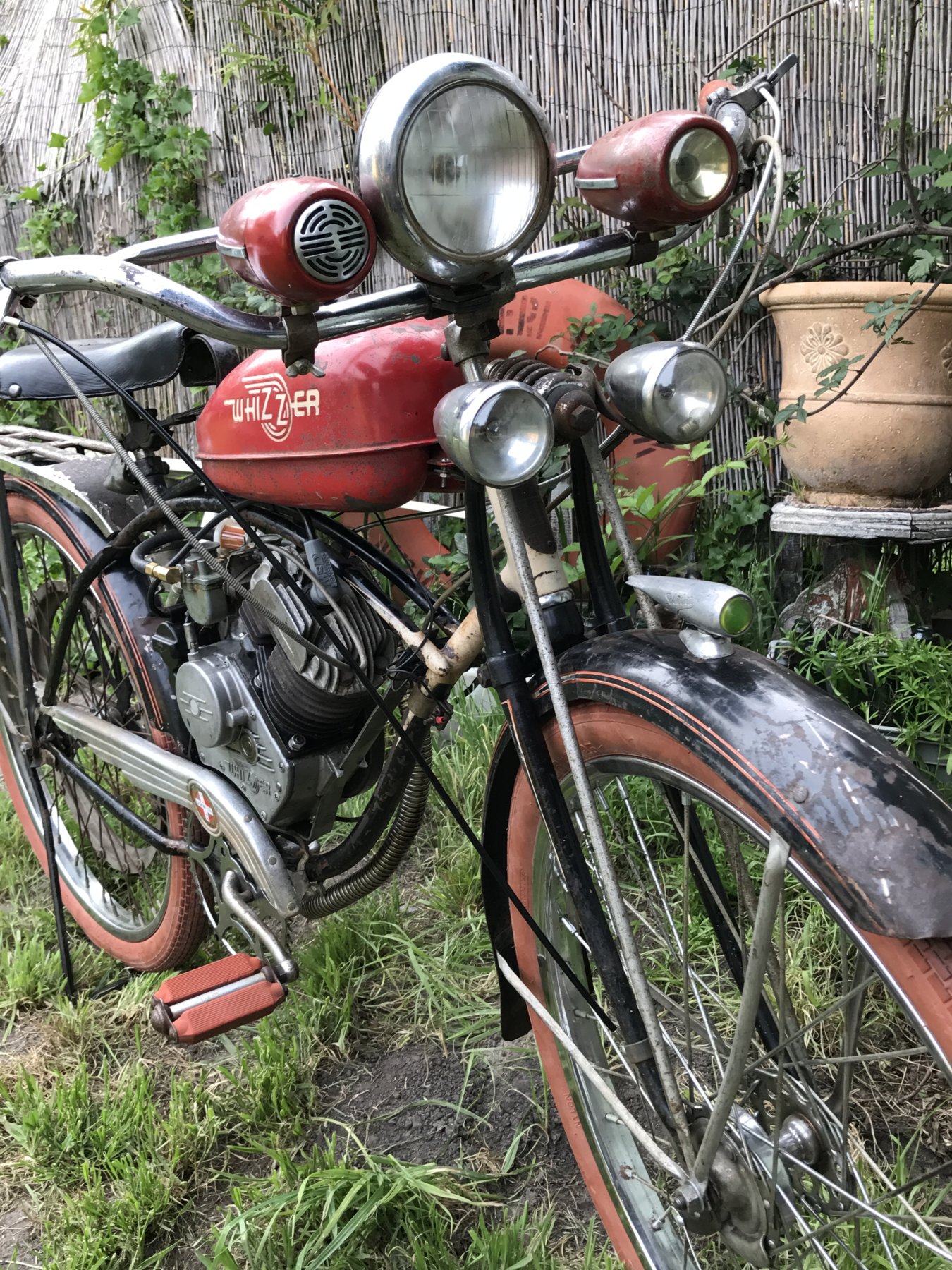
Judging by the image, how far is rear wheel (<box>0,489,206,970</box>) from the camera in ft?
6.16

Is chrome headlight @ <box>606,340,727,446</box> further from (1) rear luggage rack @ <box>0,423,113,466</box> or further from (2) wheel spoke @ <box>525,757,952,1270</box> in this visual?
(1) rear luggage rack @ <box>0,423,113,466</box>

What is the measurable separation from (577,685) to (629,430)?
0.93ft

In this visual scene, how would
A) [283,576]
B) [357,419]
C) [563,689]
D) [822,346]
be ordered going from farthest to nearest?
[822,346] → [283,576] → [357,419] → [563,689]

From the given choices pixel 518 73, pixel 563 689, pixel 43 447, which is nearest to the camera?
pixel 563 689

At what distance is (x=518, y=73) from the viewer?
9.55 feet

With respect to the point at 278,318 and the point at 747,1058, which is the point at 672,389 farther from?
the point at 747,1058

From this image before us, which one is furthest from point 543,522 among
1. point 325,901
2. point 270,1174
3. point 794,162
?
point 794,162

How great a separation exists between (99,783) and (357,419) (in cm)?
122

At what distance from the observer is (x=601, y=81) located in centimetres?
277

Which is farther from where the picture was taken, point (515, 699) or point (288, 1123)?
point (288, 1123)

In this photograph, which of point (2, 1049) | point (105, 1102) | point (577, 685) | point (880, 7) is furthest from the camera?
point (880, 7)

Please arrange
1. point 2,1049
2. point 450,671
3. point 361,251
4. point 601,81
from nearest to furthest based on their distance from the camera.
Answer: point 361,251
point 450,671
point 2,1049
point 601,81

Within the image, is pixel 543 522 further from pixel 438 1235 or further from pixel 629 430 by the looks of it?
pixel 438 1235

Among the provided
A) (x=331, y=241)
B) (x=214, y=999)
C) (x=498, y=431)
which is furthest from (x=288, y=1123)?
(x=331, y=241)
